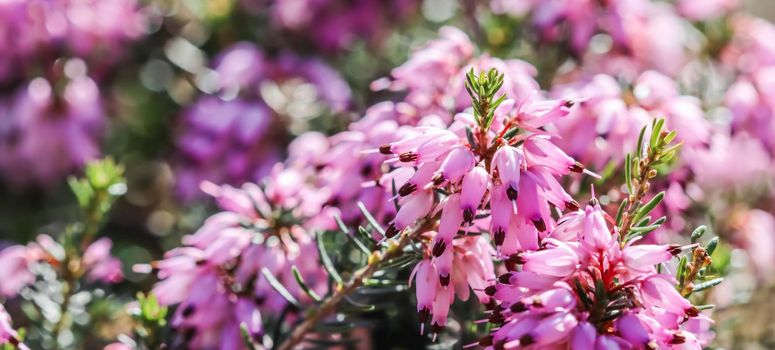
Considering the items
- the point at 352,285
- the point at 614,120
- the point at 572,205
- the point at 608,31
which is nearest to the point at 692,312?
the point at 572,205

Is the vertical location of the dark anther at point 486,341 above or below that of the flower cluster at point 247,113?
above

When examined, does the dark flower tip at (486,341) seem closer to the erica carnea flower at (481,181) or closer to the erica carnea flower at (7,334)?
the erica carnea flower at (481,181)

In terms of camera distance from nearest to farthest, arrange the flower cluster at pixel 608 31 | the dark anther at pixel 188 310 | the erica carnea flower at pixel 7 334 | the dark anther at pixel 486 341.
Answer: the dark anther at pixel 486 341 → the erica carnea flower at pixel 7 334 → the dark anther at pixel 188 310 → the flower cluster at pixel 608 31

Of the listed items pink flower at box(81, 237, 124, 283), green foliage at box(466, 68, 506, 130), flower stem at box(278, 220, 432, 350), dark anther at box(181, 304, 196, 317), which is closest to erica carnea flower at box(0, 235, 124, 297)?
pink flower at box(81, 237, 124, 283)

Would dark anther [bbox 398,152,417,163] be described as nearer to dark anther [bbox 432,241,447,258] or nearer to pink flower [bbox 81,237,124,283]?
dark anther [bbox 432,241,447,258]

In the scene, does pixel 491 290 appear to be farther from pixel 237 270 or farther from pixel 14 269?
pixel 14 269

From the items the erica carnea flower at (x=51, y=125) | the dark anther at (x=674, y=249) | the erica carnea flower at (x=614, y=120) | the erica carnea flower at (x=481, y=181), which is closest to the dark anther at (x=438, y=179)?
the erica carnea flower at (x=481, y=181)

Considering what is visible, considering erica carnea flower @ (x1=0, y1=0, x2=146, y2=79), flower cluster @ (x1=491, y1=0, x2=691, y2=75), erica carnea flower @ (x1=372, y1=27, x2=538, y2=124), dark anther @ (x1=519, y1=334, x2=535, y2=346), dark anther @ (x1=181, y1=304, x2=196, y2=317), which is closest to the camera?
dark anther @ (x1=519, y1=334, x2=535, y2=346)
